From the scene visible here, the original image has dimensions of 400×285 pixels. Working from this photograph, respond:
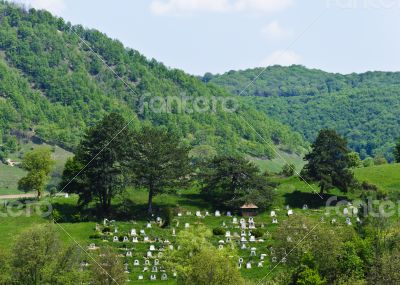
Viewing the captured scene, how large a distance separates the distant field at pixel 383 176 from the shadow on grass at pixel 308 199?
994 centimetres

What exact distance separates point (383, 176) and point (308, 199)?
16916 mm

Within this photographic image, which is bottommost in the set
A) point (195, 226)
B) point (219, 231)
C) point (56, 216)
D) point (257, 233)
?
point (257, 233)

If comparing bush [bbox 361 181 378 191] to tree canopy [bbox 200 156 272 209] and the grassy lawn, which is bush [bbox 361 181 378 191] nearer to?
the grassy lawn

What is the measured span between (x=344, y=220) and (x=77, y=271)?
3553 cm

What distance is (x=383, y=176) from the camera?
108 metres

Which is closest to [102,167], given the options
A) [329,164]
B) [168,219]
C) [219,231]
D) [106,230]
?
[106,230]

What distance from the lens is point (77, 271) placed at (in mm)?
59938

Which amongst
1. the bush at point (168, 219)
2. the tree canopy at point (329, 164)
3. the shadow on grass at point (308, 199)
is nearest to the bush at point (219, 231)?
the bush at point (168, 219)

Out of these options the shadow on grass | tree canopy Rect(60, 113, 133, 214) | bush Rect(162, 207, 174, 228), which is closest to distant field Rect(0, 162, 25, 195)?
tree canopy Rect(60, 113, 133, 214)

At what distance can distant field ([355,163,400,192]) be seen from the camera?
103688mm

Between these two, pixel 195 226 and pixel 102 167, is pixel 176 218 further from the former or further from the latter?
pixel 102 167

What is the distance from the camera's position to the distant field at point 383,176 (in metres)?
104

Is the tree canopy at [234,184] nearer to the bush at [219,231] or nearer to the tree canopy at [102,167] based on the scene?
the bush at [219,231]

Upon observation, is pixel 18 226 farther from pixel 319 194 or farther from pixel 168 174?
pixel 319 194
